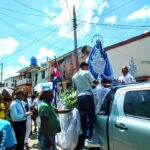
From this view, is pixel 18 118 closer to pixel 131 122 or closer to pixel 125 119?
pixel 125 119

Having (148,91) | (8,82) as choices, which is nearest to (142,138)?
(148,91)

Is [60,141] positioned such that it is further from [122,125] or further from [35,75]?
[35,75]

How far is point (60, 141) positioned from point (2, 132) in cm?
455

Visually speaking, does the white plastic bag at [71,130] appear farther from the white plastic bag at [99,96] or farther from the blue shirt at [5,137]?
the blue shirt at [5,137]

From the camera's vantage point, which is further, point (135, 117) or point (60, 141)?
point (60, 141)

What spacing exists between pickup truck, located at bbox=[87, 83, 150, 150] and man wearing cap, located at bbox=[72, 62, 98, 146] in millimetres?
271

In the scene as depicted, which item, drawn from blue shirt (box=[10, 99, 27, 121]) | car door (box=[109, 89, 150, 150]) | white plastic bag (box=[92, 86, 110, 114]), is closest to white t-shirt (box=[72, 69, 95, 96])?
white plastic bag (box=[92, 86, 110, 114])

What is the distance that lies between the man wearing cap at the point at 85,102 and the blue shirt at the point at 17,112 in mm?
1508

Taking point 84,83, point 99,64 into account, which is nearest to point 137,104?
point 84,83

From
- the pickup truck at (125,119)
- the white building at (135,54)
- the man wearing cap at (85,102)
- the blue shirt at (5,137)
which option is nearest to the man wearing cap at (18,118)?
the man wearing cap at (85,102)

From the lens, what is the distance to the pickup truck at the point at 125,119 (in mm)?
4688

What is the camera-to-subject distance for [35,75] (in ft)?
228

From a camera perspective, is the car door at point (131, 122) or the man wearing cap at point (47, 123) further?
the man wearing cap at point (47, 123)

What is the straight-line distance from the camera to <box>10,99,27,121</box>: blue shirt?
298 inches
